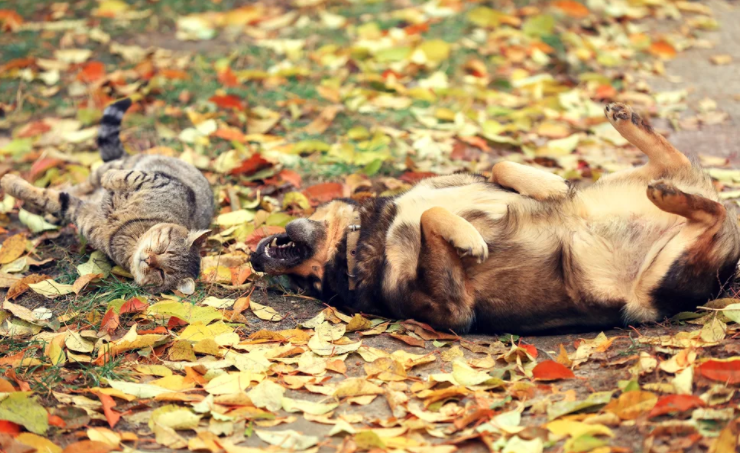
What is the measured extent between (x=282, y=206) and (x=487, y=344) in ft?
7.34

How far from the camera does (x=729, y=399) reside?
2.99 meters

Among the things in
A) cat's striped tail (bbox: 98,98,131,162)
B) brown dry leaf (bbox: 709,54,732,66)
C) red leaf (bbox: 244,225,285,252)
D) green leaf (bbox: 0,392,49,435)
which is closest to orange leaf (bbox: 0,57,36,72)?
cat's striped tail (bbox: 98,98,131,162)

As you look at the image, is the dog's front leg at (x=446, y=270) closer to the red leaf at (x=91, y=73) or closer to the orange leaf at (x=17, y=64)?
the red leaf at (x=91, y=73)

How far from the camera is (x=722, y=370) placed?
123 inches

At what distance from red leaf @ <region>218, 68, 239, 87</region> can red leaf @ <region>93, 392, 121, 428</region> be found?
4.60m

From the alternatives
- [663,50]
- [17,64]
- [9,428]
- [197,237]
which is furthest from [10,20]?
[663,50]

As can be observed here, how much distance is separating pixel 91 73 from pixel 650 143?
18.5ft

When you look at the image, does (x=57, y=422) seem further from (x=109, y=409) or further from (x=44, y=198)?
(x=44, y=198)

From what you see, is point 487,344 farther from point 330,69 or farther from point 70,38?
point 70,38

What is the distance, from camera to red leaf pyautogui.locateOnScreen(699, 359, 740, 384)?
10.1 ft

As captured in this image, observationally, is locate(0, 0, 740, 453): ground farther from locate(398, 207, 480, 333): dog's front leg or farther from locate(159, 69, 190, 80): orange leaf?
locate(398, 207, 480, 333): dog's front leg

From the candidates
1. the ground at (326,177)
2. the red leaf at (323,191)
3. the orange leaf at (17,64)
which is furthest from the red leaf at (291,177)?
the orange leaf at (17,64)

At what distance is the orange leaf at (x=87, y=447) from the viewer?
2.96 m

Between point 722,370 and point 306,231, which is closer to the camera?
point 722,370
